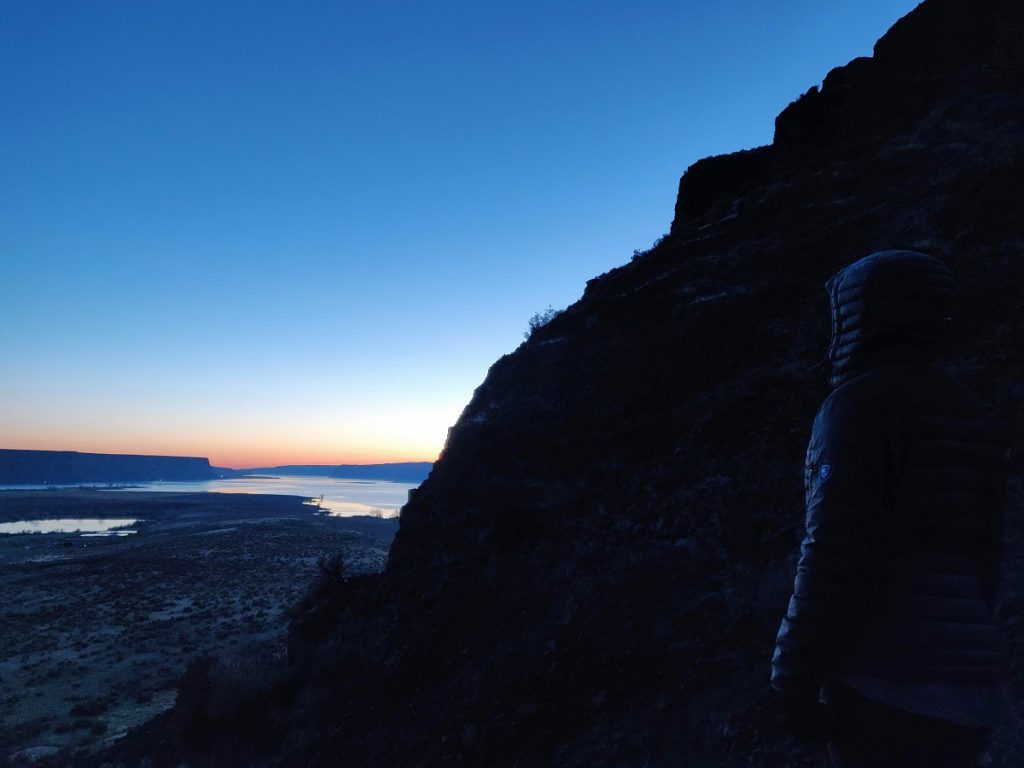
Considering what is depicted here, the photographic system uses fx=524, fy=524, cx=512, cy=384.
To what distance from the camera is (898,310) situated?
1.67 metres

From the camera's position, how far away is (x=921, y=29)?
16.3 meters

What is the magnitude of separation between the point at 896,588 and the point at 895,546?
115 millimetres

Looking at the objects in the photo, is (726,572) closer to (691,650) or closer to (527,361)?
(691,650)

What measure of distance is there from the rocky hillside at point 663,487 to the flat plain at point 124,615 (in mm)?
3776

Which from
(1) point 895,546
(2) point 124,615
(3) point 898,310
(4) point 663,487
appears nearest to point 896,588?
(1) point 895,546

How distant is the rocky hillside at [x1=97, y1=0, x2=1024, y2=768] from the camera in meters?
6.03

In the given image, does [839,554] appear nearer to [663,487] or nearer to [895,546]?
[895,546]

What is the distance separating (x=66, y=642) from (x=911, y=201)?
29637 millimetres

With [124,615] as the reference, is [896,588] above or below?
above

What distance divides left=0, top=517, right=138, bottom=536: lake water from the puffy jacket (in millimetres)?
72158

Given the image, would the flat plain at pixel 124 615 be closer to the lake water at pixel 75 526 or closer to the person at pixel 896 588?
the lake water at pixel 75 526

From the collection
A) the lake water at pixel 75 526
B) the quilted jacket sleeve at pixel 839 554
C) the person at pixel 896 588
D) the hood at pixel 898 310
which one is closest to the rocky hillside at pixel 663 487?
the person at pixel 896 588

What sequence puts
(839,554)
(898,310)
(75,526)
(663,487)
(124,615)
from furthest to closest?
(75,526)
(124,615)
(663,487)
(898,310)
(839,554)

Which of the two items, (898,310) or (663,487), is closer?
(898,310)
